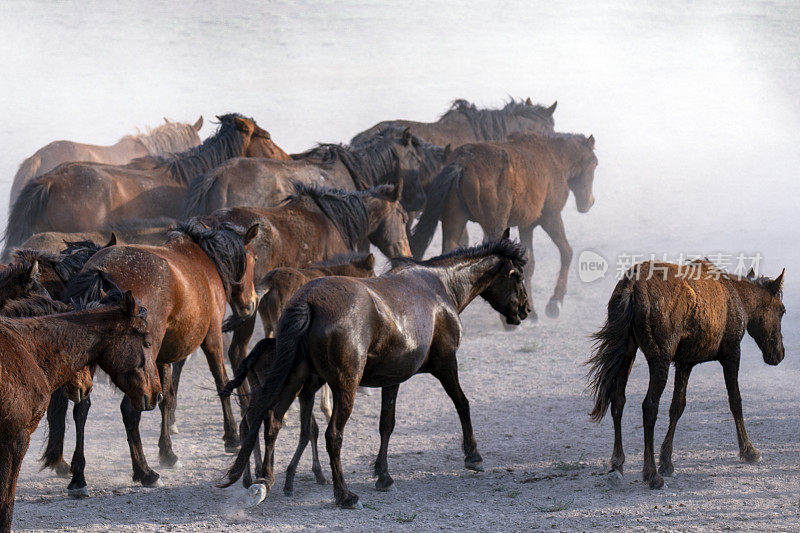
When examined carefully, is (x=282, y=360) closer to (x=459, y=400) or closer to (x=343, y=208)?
(x=459, y=400)

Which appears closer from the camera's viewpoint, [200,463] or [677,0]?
[200,463]

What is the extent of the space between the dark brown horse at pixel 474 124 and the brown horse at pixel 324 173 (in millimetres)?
1877

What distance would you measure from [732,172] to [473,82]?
8.58 metres

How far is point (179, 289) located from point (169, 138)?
1007 centimetres

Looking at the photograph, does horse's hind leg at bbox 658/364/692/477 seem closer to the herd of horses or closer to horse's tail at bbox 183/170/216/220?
the herd of horses

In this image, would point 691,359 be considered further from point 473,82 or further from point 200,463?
point 473,82

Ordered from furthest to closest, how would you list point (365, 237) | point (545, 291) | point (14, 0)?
point (14, 0)
point (545, 291)
point (365, 237)

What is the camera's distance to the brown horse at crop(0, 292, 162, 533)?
484 cm

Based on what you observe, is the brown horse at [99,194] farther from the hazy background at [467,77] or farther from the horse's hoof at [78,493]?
the hazy background at [467,77]

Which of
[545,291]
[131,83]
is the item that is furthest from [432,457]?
[131,83]

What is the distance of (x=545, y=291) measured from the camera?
1415 centimetres

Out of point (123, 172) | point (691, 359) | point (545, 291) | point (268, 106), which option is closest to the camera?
point (691, 359)

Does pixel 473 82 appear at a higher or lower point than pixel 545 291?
higher

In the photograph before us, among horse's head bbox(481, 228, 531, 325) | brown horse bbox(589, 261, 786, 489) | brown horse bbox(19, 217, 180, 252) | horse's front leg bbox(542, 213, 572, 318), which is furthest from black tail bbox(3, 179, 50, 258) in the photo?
horse's front leg bbox(542, 213, 572, 318)
